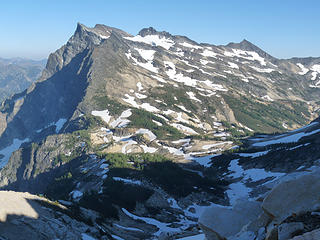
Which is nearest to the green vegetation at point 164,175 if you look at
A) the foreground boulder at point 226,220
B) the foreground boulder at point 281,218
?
the foreground boulder at point 226,220

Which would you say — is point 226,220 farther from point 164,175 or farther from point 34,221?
point 164,175

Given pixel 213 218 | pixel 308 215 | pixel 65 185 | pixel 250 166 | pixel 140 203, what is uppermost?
pixel 308 215

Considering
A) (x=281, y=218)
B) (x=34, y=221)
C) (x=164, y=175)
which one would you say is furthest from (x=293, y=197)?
(x=164, y=175)

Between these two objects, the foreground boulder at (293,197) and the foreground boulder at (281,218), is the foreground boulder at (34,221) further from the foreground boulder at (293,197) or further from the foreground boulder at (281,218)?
the foreground boulder at (293,197)

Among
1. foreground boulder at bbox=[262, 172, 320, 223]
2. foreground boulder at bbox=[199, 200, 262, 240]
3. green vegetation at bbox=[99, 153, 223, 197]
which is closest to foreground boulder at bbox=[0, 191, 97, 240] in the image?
foreground boulder at bbox=[199, 200, 262, 240]

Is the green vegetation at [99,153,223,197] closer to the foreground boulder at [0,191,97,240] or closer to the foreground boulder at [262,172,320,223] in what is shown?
the foreground boulder at [0,191,97,240]

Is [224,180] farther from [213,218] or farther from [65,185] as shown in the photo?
[213,218]

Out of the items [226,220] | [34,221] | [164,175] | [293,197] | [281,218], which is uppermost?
[293,197]

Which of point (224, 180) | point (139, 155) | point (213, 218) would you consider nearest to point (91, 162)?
point (139, 155)

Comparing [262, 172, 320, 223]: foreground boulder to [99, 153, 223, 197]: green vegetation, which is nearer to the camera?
[262, 172, 320, 223]: foreground boulder

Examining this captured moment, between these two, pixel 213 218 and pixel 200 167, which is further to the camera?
pixel 200 167

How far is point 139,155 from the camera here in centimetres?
17688

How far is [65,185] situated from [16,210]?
8286 cm

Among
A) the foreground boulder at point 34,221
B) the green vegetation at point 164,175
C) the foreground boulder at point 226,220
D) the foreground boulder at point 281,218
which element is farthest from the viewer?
the green vegetation at point 164,175
